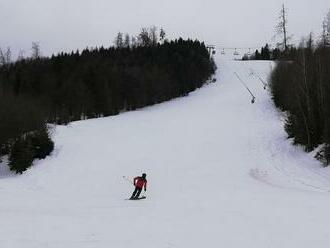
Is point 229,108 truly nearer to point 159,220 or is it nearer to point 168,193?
point 168,193

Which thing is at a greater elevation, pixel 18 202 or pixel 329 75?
pixel 329 75

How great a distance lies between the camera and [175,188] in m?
25.8

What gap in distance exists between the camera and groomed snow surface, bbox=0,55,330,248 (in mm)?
12914

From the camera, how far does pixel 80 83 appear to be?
2724 inches

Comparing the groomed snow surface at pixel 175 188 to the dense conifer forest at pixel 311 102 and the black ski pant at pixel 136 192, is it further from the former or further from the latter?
the dense conifer forest at pixel 311 102

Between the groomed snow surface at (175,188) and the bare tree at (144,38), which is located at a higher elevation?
the bare tree at (144,38)

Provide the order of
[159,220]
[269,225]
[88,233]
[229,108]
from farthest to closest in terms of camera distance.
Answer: [229,108], [159,220], [269,225], [88,233]

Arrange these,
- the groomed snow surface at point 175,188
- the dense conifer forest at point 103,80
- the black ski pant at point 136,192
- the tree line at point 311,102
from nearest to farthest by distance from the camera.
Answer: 1. the groomed snow surface at point 175,188
2. the black ski pant at point 136,192
3. the tree line at point 311,102
4. the dense conifer forest at point 103,80

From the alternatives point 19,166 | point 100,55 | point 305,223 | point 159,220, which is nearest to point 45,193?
point 19,166

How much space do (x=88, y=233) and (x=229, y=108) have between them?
48.4 meters

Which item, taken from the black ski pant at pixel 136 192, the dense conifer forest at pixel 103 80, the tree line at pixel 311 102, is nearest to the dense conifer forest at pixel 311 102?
the tree line at pixel 311 102

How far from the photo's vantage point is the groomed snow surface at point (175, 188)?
12.9 m

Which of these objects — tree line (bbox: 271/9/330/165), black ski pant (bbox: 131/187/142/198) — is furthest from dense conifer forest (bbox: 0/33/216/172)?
black ski pant (bbox: 131/187/142/198)

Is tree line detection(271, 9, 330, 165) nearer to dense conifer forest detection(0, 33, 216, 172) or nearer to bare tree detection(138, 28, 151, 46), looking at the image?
dense conifer forest detection(0, 33, 216, 172)
